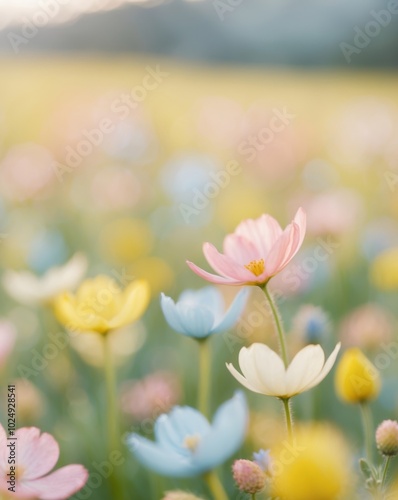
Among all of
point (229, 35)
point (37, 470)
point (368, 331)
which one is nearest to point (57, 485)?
point (37, 470)

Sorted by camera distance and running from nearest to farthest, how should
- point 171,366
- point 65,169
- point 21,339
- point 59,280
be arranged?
point 59,280, point 171,366, point 21,339, point 65,169

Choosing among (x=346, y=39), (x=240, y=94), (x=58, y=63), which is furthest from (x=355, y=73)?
(x=58, y=63)

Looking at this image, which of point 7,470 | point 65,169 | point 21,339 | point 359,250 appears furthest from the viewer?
point 65,169

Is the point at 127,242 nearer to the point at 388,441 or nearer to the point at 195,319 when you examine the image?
the point at 195,319

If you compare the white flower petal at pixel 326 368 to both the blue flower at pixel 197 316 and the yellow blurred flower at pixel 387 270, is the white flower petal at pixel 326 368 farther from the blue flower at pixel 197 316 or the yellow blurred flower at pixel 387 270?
the yellow blurred flower at pixel 387 270

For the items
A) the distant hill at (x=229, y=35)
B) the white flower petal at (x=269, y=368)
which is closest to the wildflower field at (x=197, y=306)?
the white flower petal at (x=269, y=368)

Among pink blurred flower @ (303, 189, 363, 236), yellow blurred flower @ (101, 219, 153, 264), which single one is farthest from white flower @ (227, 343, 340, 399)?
yellow blurred flower @ (101, 219, 153, 264)

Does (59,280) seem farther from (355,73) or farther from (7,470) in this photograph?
(355,73)
